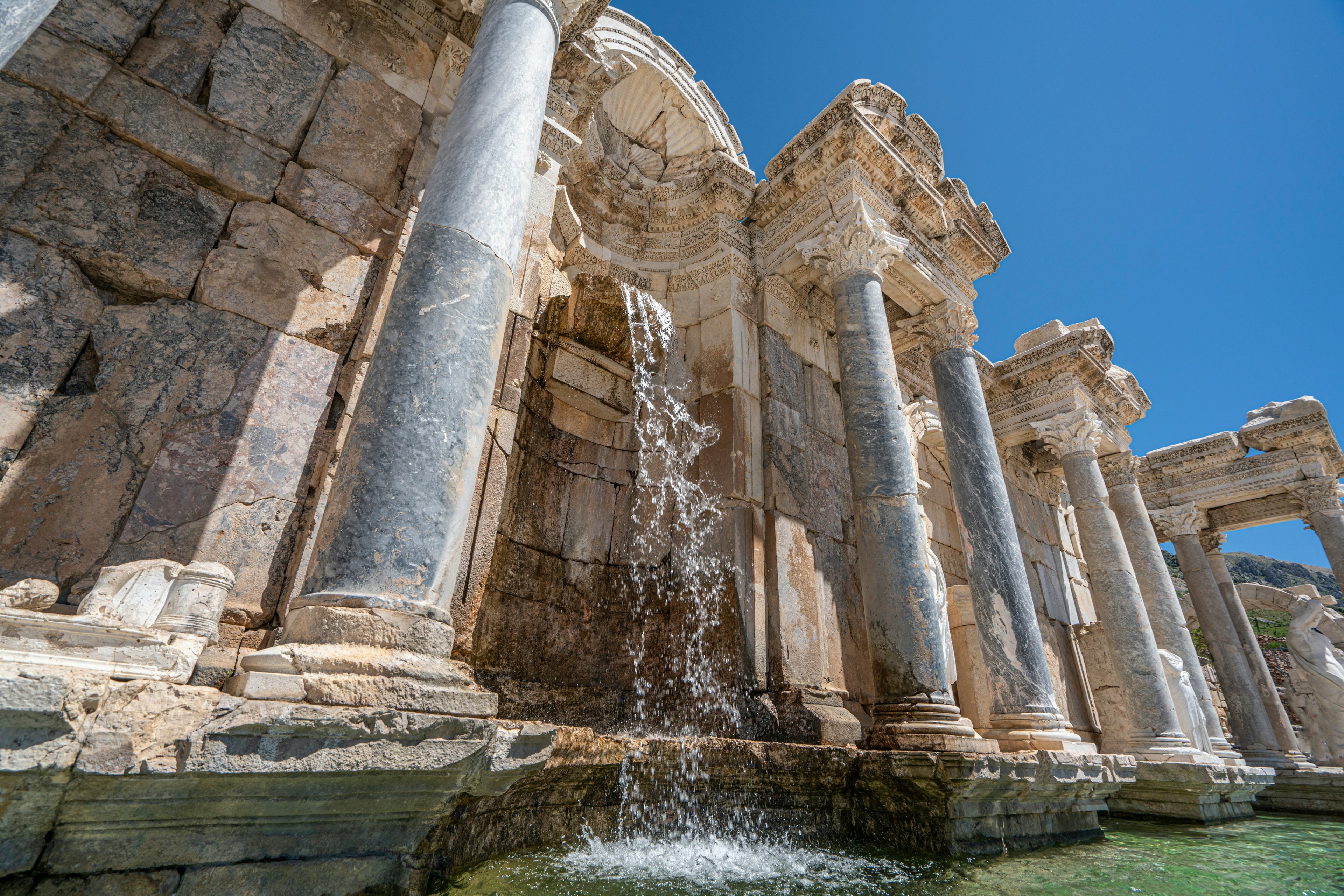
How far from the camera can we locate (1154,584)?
10180 millimetres

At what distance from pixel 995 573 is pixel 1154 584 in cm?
595

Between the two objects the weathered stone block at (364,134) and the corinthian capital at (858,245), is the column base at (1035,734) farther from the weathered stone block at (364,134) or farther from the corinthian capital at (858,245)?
the weathered stone block at (364,134)

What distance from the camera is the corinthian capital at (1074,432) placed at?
10008 millimetres

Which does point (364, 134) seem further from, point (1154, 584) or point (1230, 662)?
point (1230, 662)

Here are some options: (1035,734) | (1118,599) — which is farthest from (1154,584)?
(1035,734)

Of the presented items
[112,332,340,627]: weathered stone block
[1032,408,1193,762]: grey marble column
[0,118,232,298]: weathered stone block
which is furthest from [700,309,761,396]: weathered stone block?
[1032,408,1193,762]: grey marble column

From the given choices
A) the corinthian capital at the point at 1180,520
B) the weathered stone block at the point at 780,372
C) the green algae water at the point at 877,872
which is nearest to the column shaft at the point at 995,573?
the green algae water at the point at 877,872

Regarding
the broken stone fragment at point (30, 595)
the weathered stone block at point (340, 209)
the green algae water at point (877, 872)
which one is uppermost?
the weathered stone block at point (340, 209)

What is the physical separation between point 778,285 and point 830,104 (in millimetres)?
2065

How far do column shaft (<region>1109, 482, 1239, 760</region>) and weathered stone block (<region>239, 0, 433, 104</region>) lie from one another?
38.2 ft

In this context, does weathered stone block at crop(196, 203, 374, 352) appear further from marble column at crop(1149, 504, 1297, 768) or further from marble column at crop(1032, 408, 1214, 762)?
marble column at crop(1149, 504, 1297, 768)

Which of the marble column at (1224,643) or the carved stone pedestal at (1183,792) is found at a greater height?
the marble column at (1224,643)

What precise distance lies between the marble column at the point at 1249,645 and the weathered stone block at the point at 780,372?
1201cm

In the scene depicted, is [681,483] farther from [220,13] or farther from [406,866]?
[220,13]
